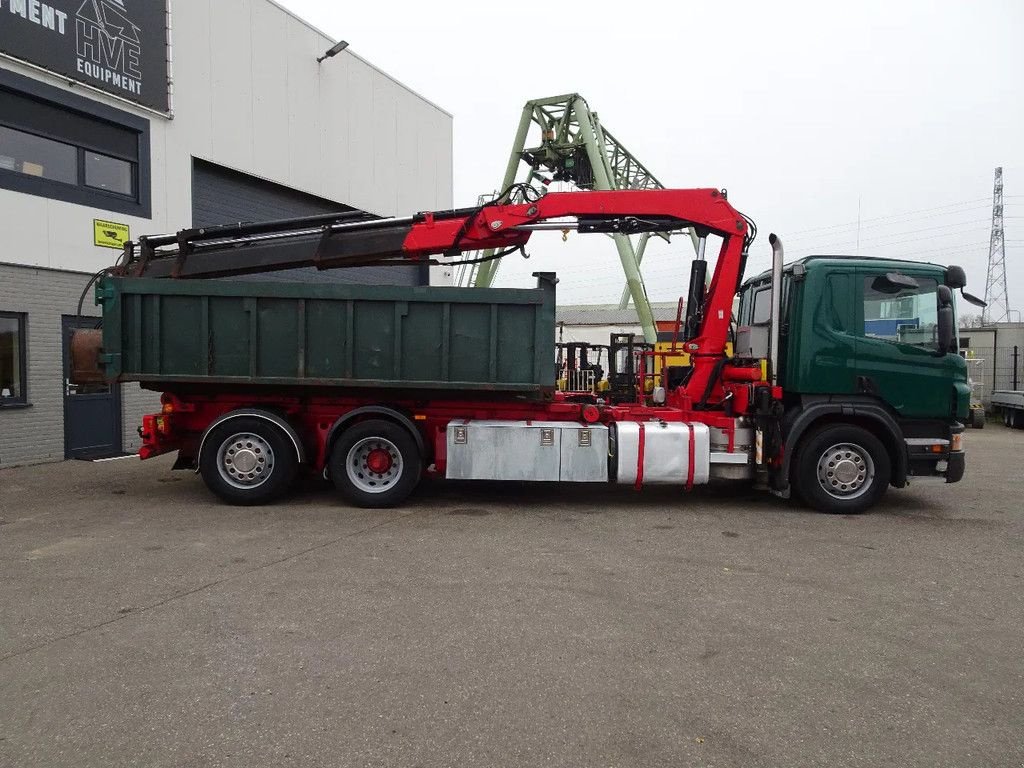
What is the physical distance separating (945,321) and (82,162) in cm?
1203

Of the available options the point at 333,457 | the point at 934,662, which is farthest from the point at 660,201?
the point at 934,662

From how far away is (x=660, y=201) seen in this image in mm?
7816

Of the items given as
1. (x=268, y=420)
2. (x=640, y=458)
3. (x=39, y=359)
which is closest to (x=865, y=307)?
(x=640, y=458)

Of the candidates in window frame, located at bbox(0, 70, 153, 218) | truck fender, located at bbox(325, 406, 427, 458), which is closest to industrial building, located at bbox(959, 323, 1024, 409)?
truck fender, located at bbox(325, 406, 427, 458)

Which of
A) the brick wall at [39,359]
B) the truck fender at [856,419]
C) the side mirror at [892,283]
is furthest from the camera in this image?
the brick wall at [39,359]

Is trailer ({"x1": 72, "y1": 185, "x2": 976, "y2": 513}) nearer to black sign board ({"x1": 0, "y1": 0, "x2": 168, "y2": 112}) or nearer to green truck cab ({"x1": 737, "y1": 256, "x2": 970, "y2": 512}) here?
green truck cab ({"x1": 737, "y1": 256, "x2": 970, "y2": 512})

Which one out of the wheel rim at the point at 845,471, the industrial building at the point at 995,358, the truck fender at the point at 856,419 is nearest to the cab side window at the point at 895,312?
the truck fender at the point at 856,419

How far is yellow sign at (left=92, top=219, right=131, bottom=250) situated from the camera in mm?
10945

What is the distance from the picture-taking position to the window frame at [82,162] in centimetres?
989

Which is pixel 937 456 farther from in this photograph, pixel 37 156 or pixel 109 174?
pixel 37 156

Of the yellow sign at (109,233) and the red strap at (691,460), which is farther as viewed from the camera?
the yellow sign at (109,233)

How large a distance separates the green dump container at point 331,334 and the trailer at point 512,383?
0.06ft

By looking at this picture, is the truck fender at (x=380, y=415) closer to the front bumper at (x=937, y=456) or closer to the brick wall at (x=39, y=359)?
the front bumper at (x=937, y=456)

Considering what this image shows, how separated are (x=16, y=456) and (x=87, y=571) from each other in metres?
6.38
